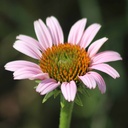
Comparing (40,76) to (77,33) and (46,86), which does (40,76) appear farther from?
(77,33)

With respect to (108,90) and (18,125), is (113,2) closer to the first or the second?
(108,90)

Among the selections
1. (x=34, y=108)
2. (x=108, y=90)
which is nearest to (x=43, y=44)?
(x=108, y=90)

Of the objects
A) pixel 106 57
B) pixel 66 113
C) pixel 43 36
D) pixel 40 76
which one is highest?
pixel 43 36

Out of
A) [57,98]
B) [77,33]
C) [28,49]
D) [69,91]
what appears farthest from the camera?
[57,98]

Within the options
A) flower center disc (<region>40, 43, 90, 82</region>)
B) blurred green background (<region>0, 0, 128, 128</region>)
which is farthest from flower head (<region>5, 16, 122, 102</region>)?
blurred green background (<region>0, 0, 128, 128</region>)

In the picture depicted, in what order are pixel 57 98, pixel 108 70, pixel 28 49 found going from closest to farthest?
1. pixel 108 70
2. pixel 28 49
3. pixel 57 98

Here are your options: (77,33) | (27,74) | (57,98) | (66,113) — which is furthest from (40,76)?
(57,98)

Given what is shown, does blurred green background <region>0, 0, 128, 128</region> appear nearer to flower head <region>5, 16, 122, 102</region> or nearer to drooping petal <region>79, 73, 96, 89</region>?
flower head <region>5, 16, 122, 102</region>
